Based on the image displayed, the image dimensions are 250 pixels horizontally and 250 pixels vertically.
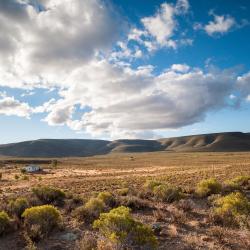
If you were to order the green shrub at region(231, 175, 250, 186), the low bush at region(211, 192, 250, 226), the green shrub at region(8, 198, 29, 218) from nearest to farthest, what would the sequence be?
1. the low bush at region(211, 192, 250, 226)
2. the green shrub at region(8, 198, 29, 218)
3. the green shrub at region(231, 175, 250, 186)

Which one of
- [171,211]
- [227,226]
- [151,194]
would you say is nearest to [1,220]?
[171,211]

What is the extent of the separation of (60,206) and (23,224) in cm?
387

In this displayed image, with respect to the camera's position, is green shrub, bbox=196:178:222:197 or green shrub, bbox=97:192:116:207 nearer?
green shrub, bbox=97:192:116:207

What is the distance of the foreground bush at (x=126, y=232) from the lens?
8414 millimetres

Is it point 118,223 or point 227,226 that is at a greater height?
point 118,223

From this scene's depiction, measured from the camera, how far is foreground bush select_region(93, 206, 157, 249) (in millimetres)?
8414

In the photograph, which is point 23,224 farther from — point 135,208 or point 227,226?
point 227,226

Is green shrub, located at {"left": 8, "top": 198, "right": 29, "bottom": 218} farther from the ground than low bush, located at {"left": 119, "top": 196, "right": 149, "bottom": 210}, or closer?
farther from the ground

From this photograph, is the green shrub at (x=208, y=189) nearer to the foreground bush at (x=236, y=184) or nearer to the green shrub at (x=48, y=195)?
the foreground bush at (x=236, y=184)

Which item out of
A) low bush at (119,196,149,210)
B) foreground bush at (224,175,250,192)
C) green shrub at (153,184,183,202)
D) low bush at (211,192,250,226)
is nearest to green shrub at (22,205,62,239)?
low bush at (119,196,149,210)

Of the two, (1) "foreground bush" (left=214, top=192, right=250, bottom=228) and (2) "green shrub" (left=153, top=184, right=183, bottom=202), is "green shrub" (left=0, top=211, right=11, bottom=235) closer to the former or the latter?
(1) "foreground bush" (left=214, top=192, right=250, bottom=228)

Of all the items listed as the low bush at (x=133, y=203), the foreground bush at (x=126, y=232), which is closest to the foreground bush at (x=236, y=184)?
the low bush at (x=133, y=203)

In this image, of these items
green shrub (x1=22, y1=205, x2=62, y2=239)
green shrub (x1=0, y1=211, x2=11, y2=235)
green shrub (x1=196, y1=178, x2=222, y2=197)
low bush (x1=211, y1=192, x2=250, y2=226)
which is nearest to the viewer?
green shrub (x1=22, y1=205, x2=62, y2=239)

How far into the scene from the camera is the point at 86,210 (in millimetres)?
12273
